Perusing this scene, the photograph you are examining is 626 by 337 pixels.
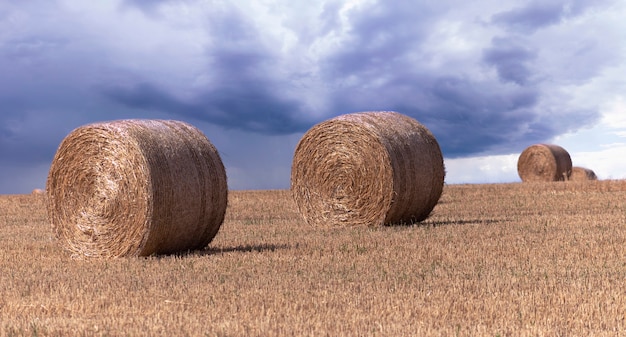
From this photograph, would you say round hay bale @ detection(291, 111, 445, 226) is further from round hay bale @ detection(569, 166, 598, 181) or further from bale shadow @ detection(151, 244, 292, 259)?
round hay bale @ detection(569, 166, 598, 181)

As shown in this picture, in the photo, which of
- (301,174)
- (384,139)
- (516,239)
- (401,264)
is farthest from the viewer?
(301,174)

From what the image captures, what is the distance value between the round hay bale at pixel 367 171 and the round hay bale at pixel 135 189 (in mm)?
4265

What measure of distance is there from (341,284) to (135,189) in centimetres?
447

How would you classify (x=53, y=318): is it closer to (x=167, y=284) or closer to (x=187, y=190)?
(x=167, y=284)

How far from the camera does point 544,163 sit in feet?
117

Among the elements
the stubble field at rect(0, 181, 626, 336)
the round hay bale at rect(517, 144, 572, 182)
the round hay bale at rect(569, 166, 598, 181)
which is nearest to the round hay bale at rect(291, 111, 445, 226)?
the stubble field at rect(0, 181, 626, 336)

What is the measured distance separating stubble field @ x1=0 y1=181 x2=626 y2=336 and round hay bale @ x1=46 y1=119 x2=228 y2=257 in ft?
1.39

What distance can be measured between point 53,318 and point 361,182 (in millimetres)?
10152

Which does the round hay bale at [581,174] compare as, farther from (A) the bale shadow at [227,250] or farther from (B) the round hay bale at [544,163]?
(A) the bale shadow at [227,250]

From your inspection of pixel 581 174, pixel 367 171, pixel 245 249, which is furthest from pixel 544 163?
pixel 245 249

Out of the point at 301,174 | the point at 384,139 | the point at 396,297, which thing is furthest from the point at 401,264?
the point at 301,174

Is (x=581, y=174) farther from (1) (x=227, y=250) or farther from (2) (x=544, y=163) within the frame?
(1) (x=227, y=250)

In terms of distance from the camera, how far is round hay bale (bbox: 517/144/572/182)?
3553 cm

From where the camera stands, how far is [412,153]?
1769 centimetres
